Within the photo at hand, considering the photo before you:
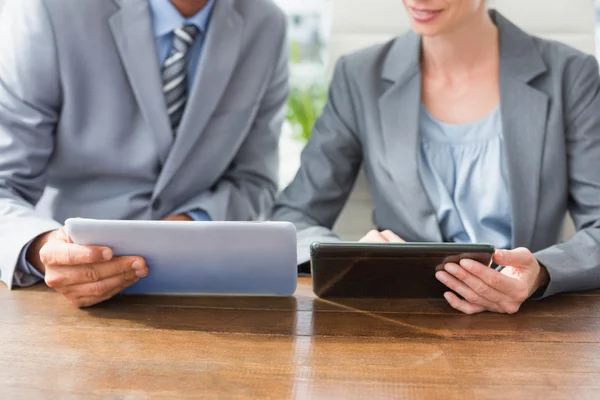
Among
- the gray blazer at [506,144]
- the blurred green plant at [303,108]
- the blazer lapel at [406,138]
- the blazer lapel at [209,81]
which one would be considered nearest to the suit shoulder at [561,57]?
the gray blazer at [506,144]

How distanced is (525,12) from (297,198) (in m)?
0.80

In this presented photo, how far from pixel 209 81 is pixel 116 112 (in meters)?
0.21

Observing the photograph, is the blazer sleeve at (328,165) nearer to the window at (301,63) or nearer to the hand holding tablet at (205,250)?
the hand holding tablet at (205,250)

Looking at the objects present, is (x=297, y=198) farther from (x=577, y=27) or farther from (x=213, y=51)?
(x=577, y=27)

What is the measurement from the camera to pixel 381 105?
58.0 inches

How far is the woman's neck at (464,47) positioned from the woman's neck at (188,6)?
523 millimetres

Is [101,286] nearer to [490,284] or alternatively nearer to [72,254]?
[72,254]

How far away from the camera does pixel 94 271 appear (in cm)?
100

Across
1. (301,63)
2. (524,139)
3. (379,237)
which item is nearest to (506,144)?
(524,139)

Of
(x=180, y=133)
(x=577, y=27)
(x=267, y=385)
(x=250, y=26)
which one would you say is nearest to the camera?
(x=267, y=385)

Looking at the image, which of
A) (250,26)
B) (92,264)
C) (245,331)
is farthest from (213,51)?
(245,331)

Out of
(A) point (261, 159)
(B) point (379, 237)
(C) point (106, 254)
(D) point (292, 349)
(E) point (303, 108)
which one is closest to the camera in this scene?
(D) point (292, 349)

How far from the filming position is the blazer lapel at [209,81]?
1.43 m

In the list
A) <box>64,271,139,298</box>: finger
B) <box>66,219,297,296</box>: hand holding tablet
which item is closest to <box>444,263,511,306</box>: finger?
<box>66,219,297,296</box>: hand holding tablet
